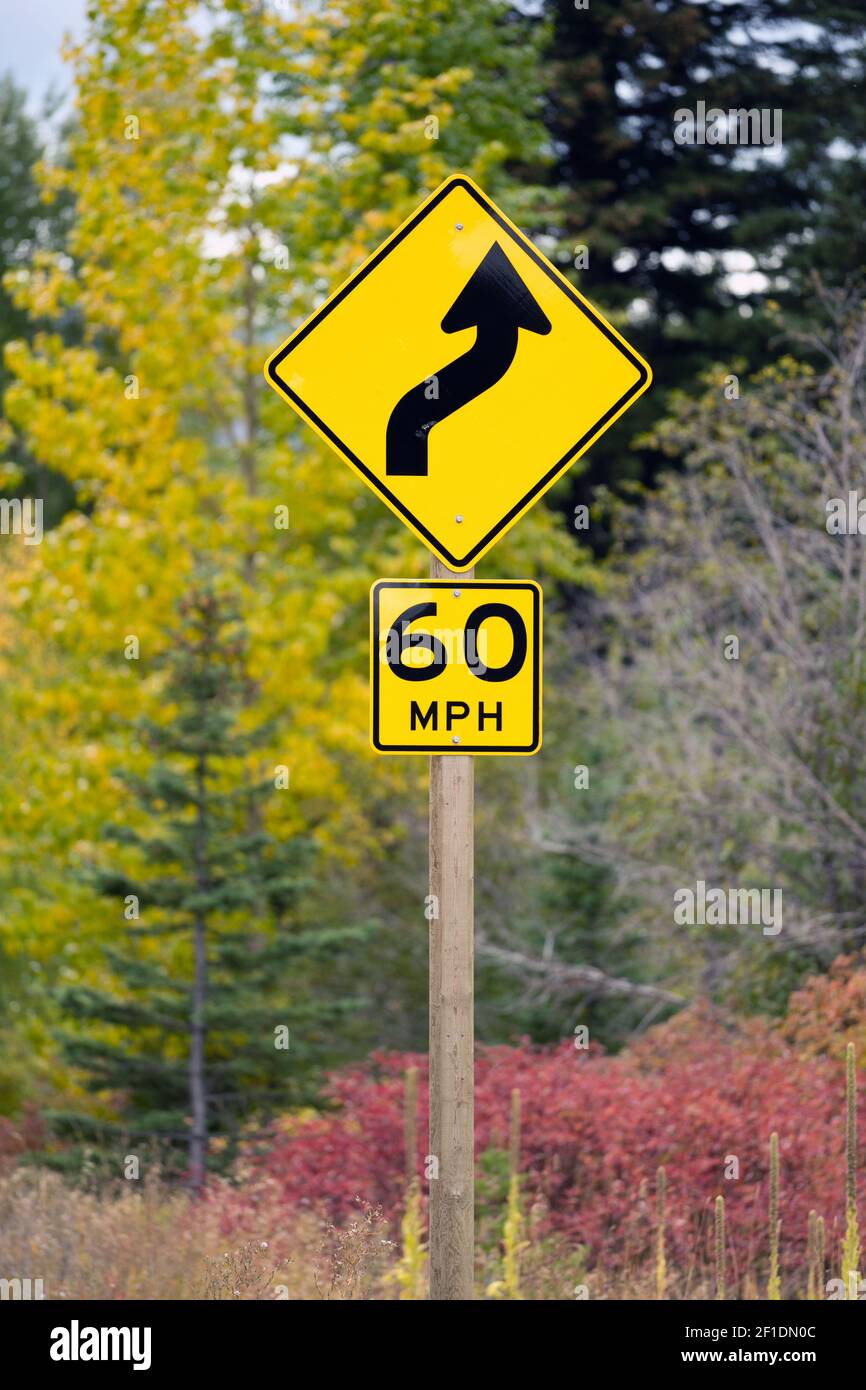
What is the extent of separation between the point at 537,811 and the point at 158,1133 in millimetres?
4623

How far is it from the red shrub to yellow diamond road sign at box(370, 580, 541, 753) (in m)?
2.97

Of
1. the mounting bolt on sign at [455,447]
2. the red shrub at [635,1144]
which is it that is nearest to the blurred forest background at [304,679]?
the red shrub at [635,1144]

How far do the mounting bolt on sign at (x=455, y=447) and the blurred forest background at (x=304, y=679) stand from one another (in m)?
5.49

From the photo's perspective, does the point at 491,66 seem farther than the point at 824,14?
No

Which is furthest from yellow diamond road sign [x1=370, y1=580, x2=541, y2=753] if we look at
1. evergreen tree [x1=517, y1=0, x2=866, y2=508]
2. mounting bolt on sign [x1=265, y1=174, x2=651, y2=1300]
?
evergreen tree [x1=517, y1=0, x2=866, y2=508]

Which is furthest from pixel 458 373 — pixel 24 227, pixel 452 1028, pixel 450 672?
pixel 24 227

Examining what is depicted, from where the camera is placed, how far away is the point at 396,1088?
813cm

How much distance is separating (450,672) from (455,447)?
22.5 inches

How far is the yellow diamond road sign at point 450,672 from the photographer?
3.66 meters

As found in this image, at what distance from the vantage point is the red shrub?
20.5ft

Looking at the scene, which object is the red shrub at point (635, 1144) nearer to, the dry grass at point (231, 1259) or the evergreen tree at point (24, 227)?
the dry grass at point (231, 1259)

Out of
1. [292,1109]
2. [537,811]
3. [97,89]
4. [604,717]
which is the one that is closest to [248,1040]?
[292,1109]

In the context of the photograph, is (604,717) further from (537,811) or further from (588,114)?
(588,114)

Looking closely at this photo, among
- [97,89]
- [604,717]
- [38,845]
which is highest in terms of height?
[97,89]
